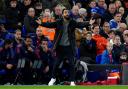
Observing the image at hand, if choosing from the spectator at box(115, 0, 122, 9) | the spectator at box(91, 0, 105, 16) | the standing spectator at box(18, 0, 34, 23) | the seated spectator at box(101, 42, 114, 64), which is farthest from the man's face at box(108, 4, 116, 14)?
the seated spectator at box(101, 42, 114, 64)

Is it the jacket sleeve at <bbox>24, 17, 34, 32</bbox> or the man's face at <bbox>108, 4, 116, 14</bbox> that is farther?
the man's face at <bbox>108, 4, 116, 14</bbox>

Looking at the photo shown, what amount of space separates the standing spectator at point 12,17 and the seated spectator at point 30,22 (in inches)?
14.8

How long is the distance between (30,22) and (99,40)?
87.0 inches

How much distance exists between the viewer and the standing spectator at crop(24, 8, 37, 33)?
62.3ft

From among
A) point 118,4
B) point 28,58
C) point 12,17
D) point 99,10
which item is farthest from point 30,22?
Result: point 118,4

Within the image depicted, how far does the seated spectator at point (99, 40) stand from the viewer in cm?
1869

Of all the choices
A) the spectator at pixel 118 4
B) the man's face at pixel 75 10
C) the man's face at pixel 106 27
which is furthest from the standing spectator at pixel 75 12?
the spectator at pixel 118 4

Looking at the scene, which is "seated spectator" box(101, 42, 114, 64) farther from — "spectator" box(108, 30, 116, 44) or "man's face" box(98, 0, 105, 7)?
"man's face" box(98, 0, 105, 7)

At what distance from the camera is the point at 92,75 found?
17.3m

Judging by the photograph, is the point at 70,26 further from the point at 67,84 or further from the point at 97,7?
the point at 97,7

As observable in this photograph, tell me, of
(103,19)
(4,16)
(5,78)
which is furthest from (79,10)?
(5,78)

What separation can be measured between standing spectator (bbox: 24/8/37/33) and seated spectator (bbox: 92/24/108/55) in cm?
188

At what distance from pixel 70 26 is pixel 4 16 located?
327cm

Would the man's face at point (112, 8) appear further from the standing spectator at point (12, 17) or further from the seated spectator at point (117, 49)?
the standing spectator at point (12, 17)
